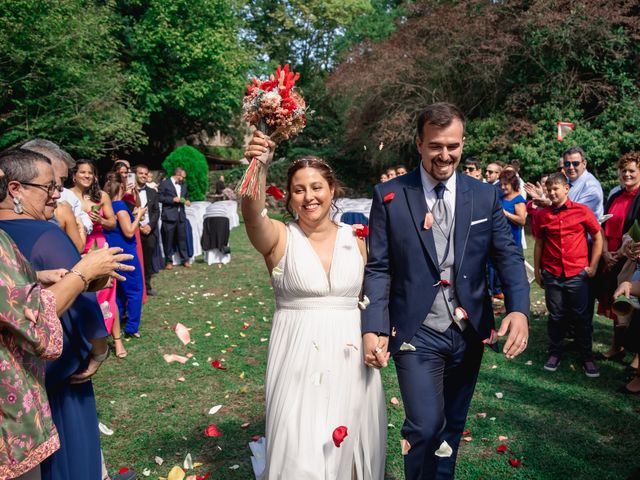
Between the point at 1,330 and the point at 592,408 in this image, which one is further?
the point at 592,408

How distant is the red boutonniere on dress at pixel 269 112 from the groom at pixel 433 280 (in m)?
0.77

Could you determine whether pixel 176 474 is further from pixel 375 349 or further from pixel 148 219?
pixel 148 219

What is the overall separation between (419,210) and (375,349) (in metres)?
0.85

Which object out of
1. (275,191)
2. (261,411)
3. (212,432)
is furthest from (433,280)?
(261,411)

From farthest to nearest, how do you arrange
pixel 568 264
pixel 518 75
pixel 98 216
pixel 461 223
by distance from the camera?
1. pixel 518 75
2. pixel 98 216
3. pixel 568 264
4. pixel 461 223

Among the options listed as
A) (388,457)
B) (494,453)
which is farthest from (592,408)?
(388,457)

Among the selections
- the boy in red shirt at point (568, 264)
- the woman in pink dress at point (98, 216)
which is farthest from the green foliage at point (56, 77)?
the boy in red shirt at point (568, 264)

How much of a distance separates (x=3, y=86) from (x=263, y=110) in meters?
19.0

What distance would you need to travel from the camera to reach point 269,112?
275cm

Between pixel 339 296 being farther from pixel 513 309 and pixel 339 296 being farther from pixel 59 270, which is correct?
pixel 59 270

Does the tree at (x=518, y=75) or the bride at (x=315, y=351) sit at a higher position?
the tree at (x=518, y=75)

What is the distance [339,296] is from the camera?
320 cm

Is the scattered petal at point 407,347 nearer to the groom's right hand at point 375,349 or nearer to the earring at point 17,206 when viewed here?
the groom's right hand at point 375,349

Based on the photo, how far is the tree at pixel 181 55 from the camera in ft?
89.6
